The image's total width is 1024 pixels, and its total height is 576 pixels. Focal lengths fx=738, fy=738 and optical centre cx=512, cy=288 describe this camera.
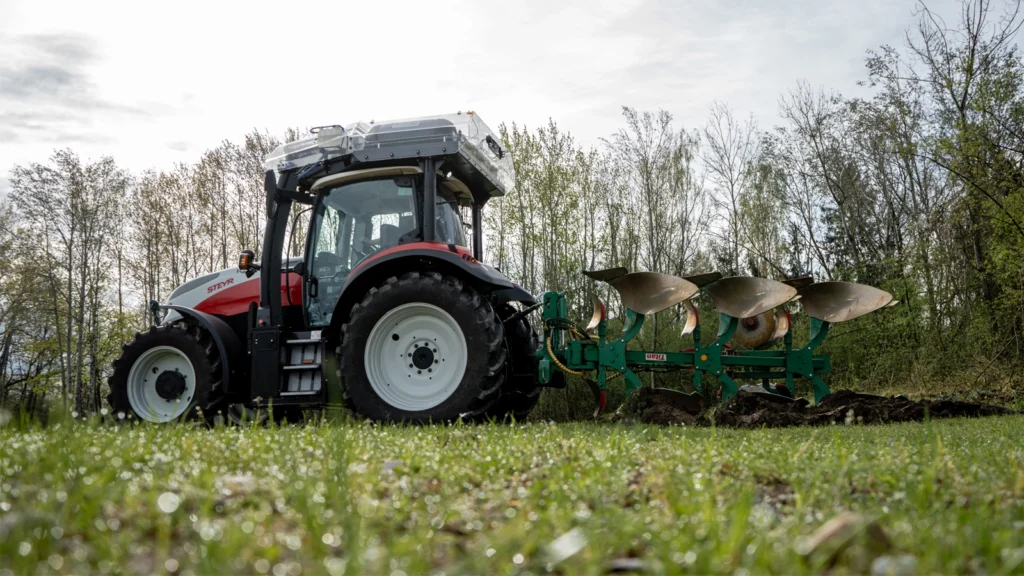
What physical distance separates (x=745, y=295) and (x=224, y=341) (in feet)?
16.5

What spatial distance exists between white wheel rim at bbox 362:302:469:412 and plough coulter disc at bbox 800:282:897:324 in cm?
398

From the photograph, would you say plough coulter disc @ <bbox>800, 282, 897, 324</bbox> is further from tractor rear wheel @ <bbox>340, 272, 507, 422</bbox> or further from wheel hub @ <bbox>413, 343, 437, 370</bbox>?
wheel hub @ <bbox>413, 343, 437, 370</bbox>

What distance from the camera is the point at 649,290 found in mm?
7105

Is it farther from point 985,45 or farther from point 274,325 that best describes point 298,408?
point 985,45

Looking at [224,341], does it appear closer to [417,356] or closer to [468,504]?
[417,356]

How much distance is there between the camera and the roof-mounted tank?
21.1 feet

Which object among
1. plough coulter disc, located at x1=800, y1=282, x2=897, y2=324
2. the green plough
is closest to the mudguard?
the green plough

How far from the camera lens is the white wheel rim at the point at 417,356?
6020 mm

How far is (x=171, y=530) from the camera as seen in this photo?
1579 mm

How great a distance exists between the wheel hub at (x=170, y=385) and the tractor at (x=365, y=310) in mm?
12

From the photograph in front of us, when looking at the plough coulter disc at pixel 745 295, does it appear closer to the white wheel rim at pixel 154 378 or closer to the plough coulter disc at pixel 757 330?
→ the plough coulter disc at pixel 757 330

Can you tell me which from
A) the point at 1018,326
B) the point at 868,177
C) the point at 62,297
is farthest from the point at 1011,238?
the point at 62,297

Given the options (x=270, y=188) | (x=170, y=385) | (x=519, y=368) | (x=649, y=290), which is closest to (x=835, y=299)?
(x=649, y=290)

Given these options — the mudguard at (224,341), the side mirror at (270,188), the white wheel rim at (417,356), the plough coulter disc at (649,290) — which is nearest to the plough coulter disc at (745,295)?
the plough coulter disc at (649,290)
